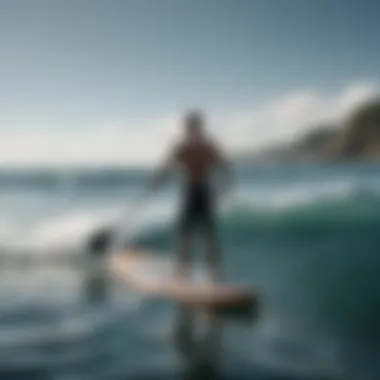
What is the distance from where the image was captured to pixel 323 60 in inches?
144

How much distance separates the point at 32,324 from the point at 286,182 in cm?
152

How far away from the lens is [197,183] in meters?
3.90

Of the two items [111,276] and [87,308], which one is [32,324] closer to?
[87,308]

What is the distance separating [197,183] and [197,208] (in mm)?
168

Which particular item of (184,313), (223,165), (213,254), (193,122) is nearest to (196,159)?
(223,165)

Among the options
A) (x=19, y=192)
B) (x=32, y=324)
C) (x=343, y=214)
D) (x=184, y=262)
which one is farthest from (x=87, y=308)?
(x=343, y=214)

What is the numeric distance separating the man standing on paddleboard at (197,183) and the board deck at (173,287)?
109 millimetres

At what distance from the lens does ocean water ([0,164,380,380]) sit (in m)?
3.37

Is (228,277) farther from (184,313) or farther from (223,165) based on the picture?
(223,165)

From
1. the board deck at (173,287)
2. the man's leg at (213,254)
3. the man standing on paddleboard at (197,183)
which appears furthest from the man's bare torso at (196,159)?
the board deck at (173,287)

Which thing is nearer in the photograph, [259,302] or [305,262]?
[259,302]

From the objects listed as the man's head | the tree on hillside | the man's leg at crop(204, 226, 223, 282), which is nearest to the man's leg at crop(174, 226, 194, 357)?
the man's leg at crop(204, 226, 223, 282)

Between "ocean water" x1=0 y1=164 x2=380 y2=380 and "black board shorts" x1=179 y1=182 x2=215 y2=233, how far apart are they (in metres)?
0.08

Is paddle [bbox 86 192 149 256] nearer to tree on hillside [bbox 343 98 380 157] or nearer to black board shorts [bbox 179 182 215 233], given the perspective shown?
black board shorts [bbox 179 182 215 233]
